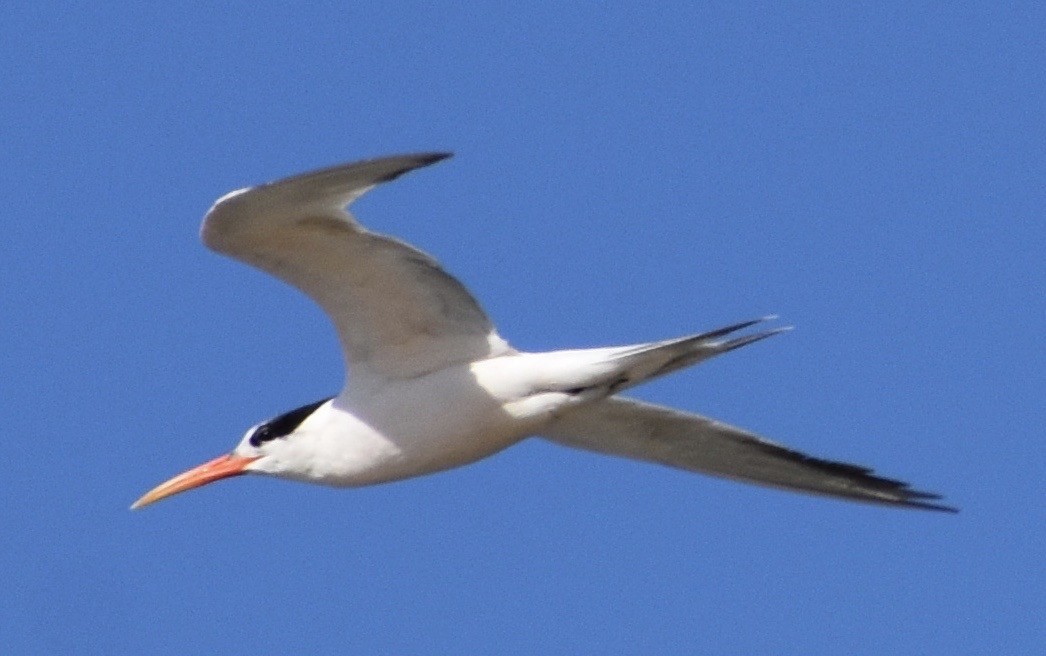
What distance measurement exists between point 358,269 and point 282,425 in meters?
1.35

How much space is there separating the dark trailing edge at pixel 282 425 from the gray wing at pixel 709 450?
53.1 inches

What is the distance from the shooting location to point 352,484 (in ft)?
46.4

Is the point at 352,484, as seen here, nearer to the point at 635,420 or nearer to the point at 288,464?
the point at 288,464

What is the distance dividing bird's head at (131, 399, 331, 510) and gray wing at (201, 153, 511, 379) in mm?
571

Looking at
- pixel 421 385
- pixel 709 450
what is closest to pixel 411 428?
pixel 421 385

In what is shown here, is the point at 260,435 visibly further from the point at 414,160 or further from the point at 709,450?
the point at 414,160

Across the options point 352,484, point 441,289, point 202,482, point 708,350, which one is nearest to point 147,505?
point 202,482

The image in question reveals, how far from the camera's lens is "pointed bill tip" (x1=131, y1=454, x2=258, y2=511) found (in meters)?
14.6

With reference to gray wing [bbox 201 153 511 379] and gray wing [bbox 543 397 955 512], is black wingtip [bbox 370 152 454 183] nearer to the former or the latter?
gray wing [bbox 201 153 511 379]

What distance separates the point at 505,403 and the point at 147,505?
2553 mm

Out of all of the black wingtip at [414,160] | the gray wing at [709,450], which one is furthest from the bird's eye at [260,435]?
the black wingtip at [414,160]

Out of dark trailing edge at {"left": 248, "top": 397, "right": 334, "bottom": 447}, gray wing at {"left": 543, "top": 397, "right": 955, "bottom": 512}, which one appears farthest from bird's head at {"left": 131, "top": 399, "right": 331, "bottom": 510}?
gray wing at {"left": 543, "top": 397, "right": 955, "bottom": 512}

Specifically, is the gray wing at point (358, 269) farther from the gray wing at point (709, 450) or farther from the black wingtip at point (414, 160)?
the gray wing at point (709, 450)

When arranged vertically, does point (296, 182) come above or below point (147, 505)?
above
